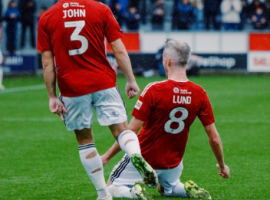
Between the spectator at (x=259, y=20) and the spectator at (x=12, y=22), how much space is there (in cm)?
926

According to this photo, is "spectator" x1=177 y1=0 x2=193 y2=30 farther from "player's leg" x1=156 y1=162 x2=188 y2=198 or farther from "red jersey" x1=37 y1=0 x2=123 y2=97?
"red jersey" x1=37 y1=0 x2=123 y2=97

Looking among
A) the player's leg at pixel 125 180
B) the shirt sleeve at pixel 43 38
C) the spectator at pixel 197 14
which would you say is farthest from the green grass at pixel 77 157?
the spectator at pixel 197 14

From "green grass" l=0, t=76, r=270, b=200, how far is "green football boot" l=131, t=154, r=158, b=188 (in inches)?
42.3

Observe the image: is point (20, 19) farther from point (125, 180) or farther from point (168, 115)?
point (168, 115)

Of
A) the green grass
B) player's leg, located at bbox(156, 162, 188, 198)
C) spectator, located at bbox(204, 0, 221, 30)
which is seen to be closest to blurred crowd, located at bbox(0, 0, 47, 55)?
spectator, located at bbox(204, 0, 221, 30)

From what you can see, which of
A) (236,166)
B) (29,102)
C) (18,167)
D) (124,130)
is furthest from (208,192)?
(29,102)

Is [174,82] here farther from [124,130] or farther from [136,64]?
[136,64]

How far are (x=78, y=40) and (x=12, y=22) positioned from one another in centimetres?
2131

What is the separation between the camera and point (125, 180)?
21.2 feet

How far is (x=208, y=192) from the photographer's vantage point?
21.1ft

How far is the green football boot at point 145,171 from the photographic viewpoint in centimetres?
532

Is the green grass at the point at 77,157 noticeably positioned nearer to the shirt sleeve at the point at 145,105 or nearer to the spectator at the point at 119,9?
the shirt sleeve at the point at 145,105

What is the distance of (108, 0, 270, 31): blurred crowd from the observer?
1032 inches

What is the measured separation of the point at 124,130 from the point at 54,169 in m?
2.63
